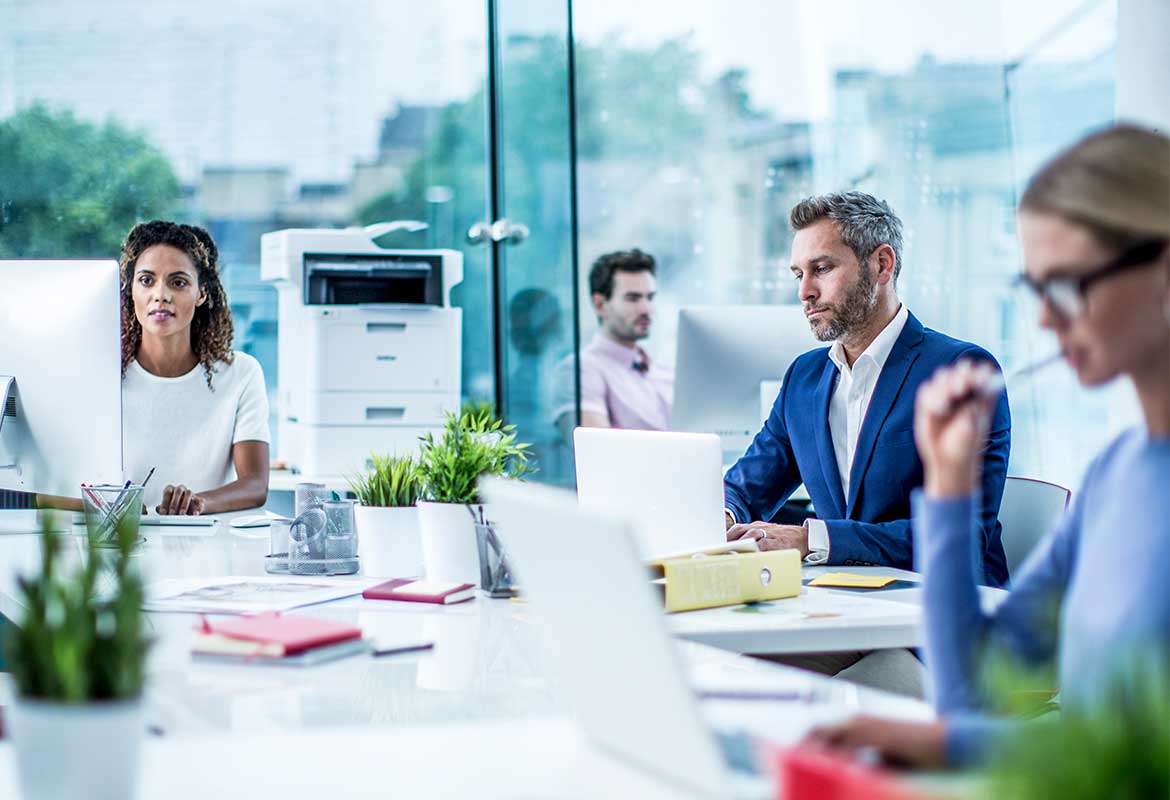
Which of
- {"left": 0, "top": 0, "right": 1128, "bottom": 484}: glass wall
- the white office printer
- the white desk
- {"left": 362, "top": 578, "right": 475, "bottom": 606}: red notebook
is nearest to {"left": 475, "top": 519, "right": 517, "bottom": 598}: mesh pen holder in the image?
{"left": 362, "top": 578, "right": 475, "bottom": 606}: red notebook

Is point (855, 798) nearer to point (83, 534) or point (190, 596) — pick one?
point (190, 596)

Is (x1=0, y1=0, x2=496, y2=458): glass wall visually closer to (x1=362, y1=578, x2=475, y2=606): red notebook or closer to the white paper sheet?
the white paper sheet

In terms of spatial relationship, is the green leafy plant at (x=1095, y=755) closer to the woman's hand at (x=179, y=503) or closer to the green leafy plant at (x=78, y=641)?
the green leafy plant at (x=78, y=641)

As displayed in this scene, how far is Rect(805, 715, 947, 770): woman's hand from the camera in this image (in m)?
0.97

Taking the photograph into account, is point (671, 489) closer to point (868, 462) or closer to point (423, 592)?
point (423, 592)

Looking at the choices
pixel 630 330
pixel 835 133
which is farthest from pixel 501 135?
pixel 835 133

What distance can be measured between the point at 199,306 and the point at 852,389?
1.82m

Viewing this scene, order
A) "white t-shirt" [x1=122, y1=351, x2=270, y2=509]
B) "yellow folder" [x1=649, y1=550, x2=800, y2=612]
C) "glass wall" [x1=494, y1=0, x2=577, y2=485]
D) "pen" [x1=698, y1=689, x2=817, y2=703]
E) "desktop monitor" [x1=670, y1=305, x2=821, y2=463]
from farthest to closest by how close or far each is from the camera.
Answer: "glass wall" [x1=494, y1=0, x2=577, y2=485] → "white t-shirt" [x1=122, y1=351, x2=270, y2=509] → "desktop monitor" [x1=670, y1=305, x2=821, y2=463] → "yellow folder" [x1=649, y1=550, x2=800, y2=612] → "pen" [x1=698, y1=689, x2=817, y2=703]

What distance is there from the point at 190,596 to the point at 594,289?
3.44 meters

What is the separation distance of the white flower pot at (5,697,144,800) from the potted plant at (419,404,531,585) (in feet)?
3.47

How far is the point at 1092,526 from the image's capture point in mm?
1252

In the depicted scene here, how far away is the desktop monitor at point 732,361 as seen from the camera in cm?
298

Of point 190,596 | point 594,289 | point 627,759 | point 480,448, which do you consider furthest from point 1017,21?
point 627,759

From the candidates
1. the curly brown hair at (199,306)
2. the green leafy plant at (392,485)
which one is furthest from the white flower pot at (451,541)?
the curly brown hair at (199,306)
